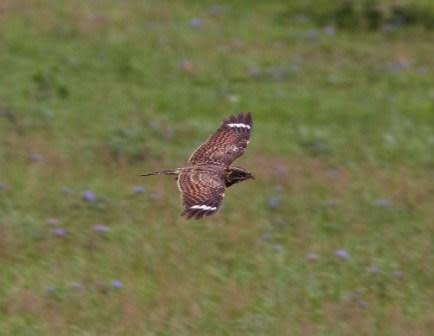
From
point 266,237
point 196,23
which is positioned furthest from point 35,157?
point 196,23

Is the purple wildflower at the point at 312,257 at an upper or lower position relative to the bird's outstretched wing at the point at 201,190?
lower

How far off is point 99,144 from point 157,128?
0.77 meters

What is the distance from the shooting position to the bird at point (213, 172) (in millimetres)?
6387

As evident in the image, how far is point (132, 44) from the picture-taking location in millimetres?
12930

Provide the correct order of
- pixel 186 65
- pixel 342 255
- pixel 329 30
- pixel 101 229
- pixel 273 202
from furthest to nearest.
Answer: pixel 329 30 < pixel 186 65 < pixel 273 202 < pixel 342 255 < pixel 101 229

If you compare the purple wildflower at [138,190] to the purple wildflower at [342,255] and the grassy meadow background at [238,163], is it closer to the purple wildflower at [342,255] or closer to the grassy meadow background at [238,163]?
the grassy meadow background at [238,163]

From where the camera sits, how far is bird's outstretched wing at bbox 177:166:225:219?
6.25 m

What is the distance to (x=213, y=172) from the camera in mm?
7152

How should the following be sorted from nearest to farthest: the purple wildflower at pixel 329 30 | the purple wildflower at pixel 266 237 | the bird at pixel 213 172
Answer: the bird at pixel 213 172 < the purple wildflower at pixel 266 237 < the purple wildflower at pixel 329 30

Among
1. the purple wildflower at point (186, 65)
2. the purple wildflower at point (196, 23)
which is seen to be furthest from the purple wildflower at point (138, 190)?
the purple wildflower at point (196, 23)

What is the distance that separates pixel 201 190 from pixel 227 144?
132cm

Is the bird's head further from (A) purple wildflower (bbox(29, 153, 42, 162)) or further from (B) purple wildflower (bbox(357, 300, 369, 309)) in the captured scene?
(A) purple wildflower (bbox(29, 153, 42, 162))

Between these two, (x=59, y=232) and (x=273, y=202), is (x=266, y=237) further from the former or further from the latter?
(x=59, y=232)

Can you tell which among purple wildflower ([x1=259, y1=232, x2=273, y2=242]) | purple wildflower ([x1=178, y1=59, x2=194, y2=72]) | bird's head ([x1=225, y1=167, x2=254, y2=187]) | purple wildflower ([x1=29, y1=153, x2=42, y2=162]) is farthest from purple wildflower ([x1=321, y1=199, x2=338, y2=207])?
purple wildflower ([x1=178, y1=59, x2=194, y2=72])
